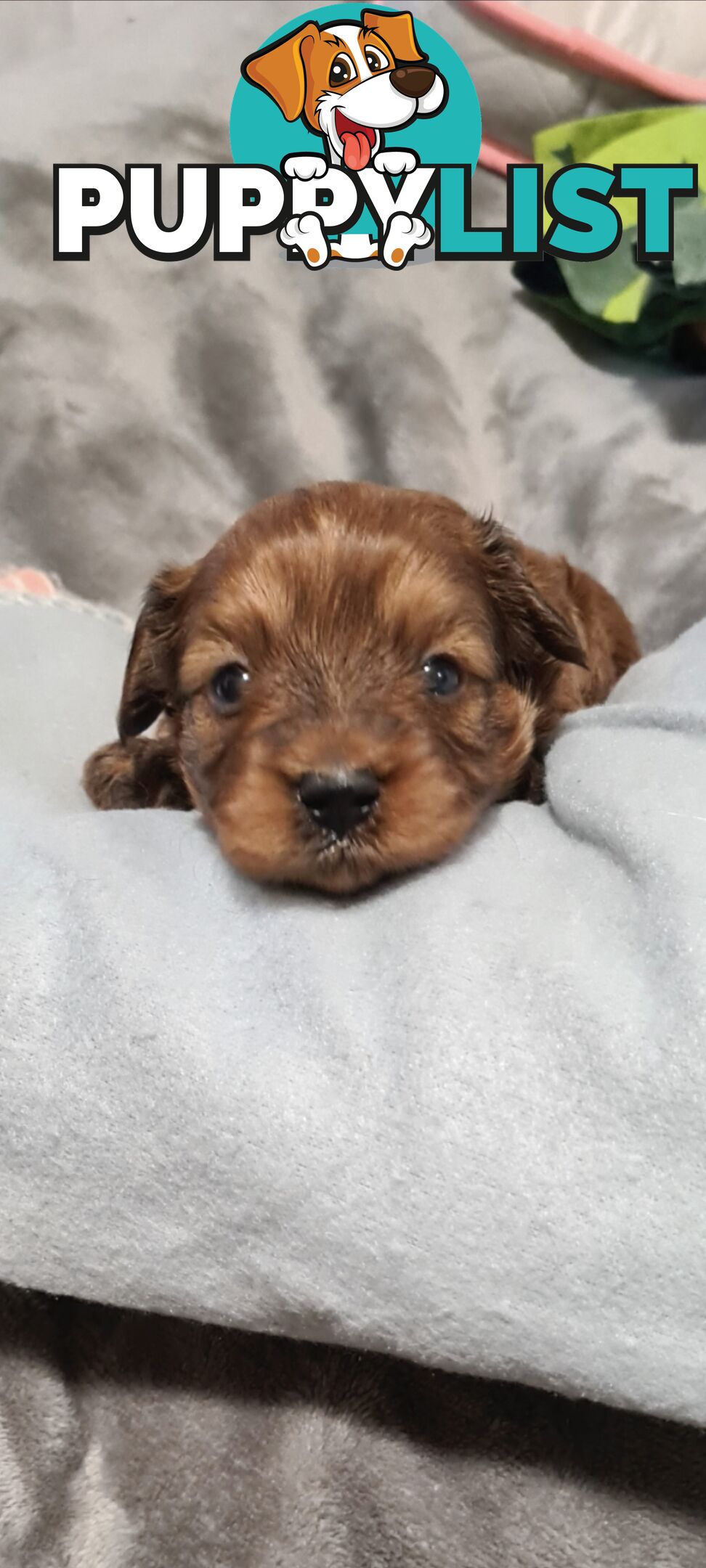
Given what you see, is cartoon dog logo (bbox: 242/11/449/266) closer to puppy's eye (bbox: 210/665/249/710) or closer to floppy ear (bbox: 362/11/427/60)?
floppy ear (bbox: 362/11/427/60)

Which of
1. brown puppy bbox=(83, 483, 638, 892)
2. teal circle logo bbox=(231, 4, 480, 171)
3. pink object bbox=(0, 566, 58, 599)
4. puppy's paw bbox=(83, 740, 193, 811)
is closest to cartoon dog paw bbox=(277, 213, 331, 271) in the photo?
teal circle logo bbox=(231, 4, 480, 171)

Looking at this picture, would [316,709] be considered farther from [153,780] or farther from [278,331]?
[278,331]

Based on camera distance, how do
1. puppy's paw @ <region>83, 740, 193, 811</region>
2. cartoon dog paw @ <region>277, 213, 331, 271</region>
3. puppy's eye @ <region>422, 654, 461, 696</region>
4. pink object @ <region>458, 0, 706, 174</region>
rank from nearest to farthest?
1. puppy's eye @ <region>422, 654, 461, 696</region>
2. puppy's paw @ <region>83, 740, 193, 811</region>
3. pink object @ <region>458, 0, 706, 174</region>
4. cartoon dog paw @ <region>277, 213, 331, 271</region>

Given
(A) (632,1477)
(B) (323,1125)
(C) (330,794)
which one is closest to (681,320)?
(C) (330,794)

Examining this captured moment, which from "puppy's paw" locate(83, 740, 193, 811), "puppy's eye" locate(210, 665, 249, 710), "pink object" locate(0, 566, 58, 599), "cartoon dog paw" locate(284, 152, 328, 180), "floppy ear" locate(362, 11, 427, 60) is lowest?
"puppy's paw" locate(83, 740, 193, 811)

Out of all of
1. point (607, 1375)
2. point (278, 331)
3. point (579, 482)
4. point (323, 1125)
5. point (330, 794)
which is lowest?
point (607, 1375)

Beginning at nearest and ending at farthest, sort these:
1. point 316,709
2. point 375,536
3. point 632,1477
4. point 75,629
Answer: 1. point 632,1477
2. point 316,709
3. point 375,536
4. point 75,629
